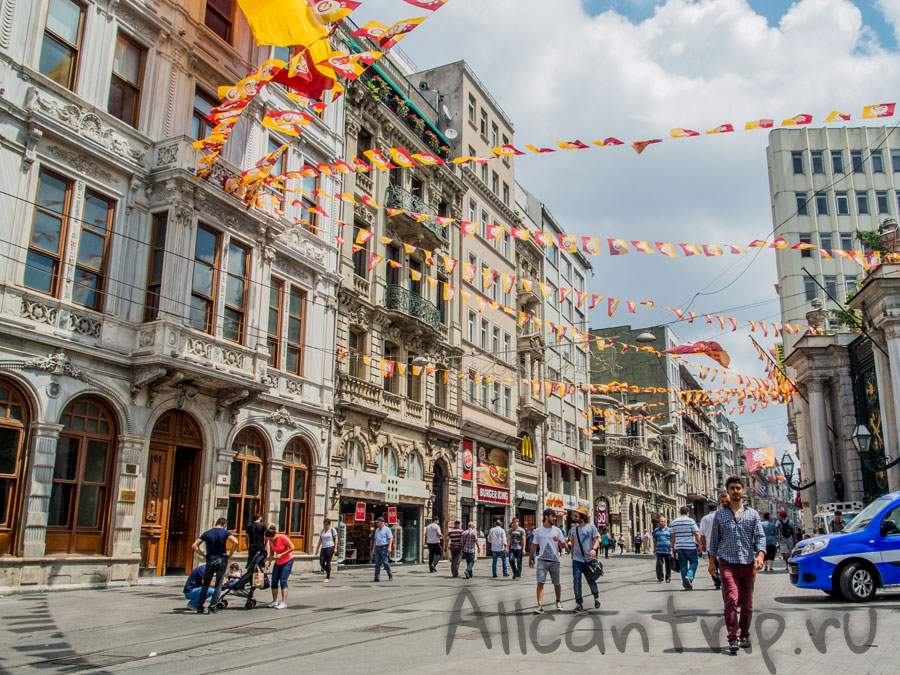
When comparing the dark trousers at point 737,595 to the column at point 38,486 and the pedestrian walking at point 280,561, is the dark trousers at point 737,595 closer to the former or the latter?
the pedestrian walking at point 280,561

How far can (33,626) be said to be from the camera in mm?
10938

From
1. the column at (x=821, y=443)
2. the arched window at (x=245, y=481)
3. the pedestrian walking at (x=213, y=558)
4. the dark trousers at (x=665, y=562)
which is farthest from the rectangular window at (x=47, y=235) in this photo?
the column at (x=821, y=443)

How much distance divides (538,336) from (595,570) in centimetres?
3179

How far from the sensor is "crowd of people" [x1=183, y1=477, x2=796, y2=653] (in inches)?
336

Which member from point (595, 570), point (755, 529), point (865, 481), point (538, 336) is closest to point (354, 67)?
point (595, 570)

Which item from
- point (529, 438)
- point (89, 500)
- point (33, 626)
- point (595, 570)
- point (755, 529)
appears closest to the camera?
point (755, 529)

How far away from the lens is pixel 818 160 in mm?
50656

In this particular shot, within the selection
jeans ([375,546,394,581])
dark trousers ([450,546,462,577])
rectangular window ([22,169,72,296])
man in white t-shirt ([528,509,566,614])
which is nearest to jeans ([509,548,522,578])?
dark trousers ([450,546,462,577])

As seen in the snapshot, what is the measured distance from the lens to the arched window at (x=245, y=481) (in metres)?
20.9

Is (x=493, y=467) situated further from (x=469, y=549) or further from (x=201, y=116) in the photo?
(x=201, y=116)

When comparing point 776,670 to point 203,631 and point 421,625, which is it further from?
point 203,631

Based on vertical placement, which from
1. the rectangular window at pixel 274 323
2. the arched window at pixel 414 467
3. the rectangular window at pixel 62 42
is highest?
the rectangular window at pixel 62 42

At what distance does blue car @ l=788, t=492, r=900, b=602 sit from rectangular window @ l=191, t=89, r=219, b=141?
17.4 metres

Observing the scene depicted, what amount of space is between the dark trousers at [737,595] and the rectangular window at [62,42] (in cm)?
1651
